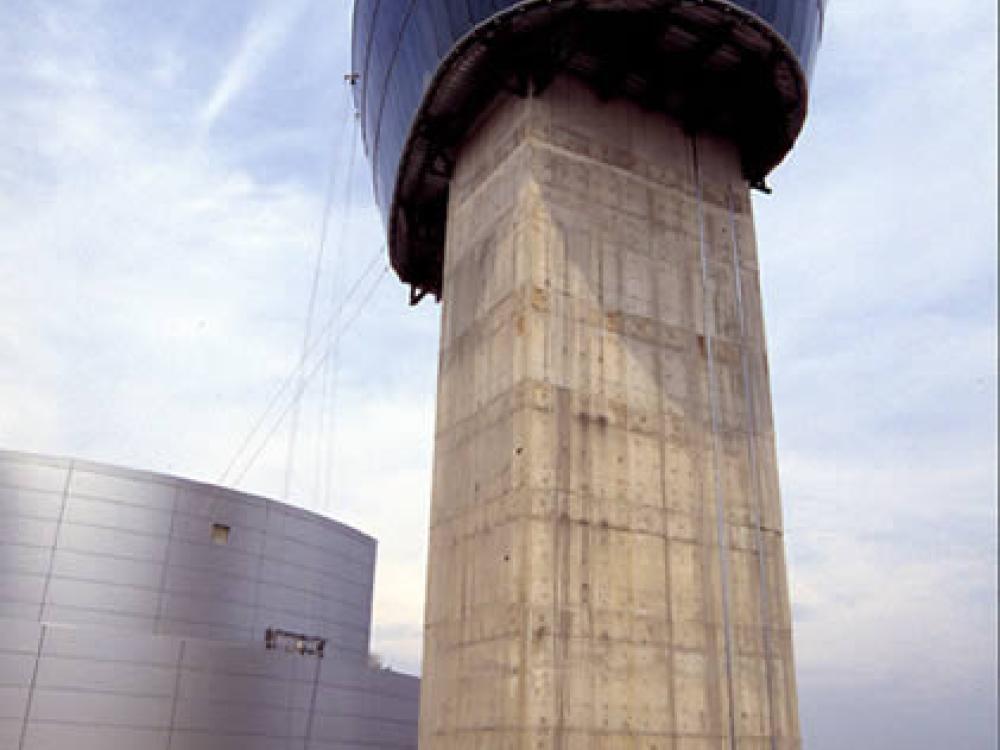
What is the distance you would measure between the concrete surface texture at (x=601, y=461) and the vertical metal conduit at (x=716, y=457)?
5 cm

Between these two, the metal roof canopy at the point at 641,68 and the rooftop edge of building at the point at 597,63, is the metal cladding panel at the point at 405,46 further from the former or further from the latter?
the metal roof canopy at the point at 641,68

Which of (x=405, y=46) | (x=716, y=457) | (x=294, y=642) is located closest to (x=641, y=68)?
(x=405, y=46)

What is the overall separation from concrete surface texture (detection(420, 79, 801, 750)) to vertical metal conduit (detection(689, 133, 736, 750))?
0.05 m

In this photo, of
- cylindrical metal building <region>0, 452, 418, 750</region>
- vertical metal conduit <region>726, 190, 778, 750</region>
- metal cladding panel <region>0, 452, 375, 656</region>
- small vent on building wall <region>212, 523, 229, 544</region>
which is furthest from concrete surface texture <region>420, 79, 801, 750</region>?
small vent on building wall <region>212, 523, 229, 544</region>

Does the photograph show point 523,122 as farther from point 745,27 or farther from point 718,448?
point 718,448

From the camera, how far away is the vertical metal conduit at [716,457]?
17.2 meters

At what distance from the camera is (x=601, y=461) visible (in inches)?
689

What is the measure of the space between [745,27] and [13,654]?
29350 mm

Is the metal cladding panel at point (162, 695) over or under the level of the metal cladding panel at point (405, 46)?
under

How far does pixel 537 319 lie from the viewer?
58.6ft

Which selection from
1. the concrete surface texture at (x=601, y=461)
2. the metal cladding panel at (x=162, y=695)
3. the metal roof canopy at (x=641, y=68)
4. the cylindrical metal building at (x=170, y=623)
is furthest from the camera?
the cylindrical metal building at (x=170, y=623)

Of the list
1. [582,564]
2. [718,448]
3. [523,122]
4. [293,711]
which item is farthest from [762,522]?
[293,711]

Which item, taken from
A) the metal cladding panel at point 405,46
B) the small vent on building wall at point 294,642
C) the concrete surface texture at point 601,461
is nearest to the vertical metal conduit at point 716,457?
the concrete surface texture at point 601,461

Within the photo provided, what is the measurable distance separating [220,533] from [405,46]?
2292 cm
